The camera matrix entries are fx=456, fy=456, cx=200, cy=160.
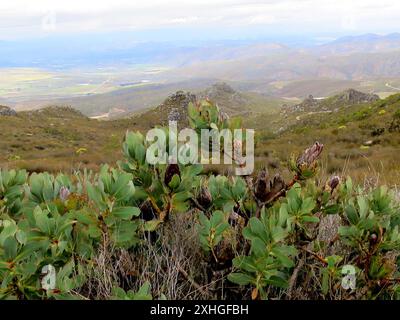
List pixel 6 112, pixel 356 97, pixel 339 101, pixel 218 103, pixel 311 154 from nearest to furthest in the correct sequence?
pixel 311 154 → pixel 218 103 → pixel 6 112 → pixel 356 97 → pixel 339 101

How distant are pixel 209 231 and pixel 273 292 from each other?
0.42 meters

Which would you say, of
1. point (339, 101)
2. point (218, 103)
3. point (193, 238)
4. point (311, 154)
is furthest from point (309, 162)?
point (339, 101)

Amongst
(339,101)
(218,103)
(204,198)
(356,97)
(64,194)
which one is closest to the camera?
(64,194)

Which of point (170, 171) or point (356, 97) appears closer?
point (170, 171)

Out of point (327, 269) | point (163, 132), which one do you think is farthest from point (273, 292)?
point (163, 132)

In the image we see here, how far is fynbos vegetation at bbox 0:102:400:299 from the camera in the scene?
5.43ft

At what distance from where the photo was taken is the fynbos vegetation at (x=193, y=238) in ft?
5.43

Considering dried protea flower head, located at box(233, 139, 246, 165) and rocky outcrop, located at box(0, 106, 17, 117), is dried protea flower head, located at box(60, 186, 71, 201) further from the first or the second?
rocky outcrop, located at box(0, 106, 17, 117)

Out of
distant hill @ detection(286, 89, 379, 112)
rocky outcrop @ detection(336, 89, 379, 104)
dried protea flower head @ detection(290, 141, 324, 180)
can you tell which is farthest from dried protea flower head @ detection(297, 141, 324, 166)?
rocky outcrop @ detection(336, 89, 379, 104)

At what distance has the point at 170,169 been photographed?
1.89 meters

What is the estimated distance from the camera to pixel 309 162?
1893 mm

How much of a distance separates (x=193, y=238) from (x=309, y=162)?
68 centimetres

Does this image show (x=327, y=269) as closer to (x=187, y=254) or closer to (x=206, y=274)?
(x=206, y=274)

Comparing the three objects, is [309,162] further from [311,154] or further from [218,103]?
[218,103]
